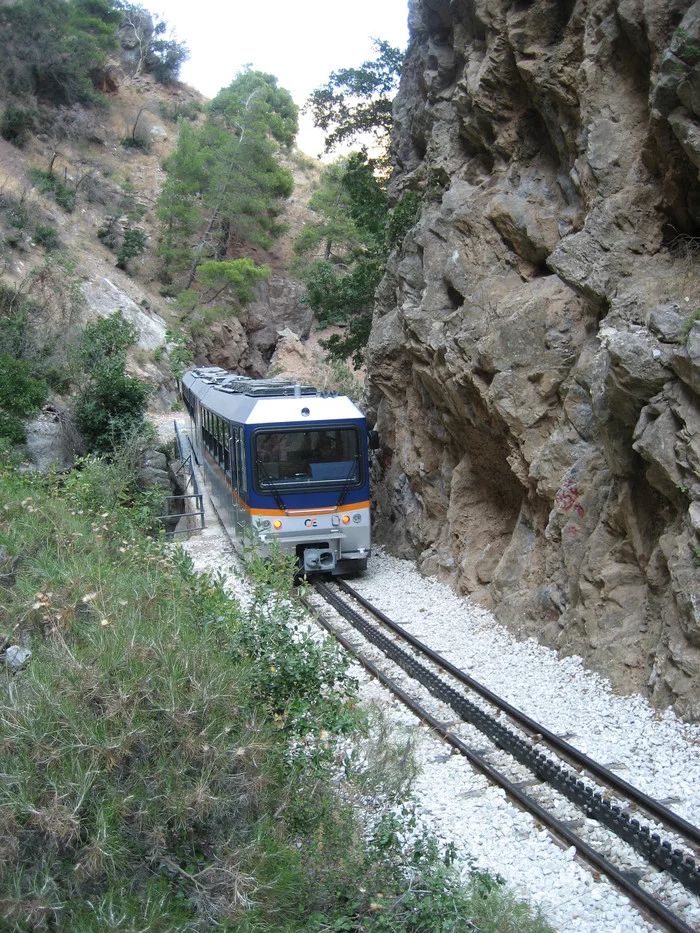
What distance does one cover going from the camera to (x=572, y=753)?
6734mm

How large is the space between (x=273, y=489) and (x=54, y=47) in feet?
144

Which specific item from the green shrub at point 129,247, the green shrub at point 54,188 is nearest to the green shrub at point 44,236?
the green shrub at point 129,247

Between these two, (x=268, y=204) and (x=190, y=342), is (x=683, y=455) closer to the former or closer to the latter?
(x=190, y=342)

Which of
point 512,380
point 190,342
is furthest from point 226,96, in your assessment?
point 512,380

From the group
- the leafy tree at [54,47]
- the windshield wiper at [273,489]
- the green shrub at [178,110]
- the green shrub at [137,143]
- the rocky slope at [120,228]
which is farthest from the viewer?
the green shrub at [178,110]

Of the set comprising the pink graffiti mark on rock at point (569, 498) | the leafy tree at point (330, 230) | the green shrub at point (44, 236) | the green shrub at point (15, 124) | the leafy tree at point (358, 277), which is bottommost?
the pink graffiti mark on rock at point (569, 498)

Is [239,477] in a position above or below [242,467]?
below

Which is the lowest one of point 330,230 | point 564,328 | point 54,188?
point 564,328

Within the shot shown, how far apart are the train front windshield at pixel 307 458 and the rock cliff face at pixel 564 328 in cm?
179

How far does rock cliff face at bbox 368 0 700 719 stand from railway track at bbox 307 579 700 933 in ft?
3.96

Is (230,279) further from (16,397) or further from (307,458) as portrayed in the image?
(307,458)

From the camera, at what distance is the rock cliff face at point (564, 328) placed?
760 centimetres

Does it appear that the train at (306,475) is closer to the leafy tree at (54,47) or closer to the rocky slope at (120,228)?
the rocky slope at (120,228)

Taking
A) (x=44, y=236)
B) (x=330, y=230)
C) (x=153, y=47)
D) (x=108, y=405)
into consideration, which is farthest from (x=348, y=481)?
(x=153, y=47)
